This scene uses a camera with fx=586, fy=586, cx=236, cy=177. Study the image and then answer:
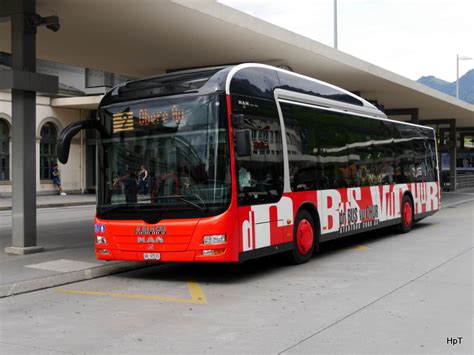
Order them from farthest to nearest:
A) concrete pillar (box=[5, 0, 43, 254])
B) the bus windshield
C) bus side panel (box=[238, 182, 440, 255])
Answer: concrete pillar (box=[5, 0, 43, 254]) → bus side panel (box=[238, 182, 440, 255]) → the bus windshield

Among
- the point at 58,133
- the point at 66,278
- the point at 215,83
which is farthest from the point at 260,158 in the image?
the point at 58,133

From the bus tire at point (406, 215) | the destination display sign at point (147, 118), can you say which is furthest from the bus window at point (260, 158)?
the bus tire at point (406, 215)

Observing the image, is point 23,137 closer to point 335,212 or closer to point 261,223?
point 261,223

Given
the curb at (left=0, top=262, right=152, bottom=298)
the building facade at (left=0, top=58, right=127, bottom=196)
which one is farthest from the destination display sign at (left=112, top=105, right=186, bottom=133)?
the building facade at (left=0, top=58, right=127, bottom=196)

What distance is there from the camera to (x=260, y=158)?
29.6 feet

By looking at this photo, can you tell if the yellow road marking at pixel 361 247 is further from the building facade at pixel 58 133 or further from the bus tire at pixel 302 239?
the building facade at pixel 58 133

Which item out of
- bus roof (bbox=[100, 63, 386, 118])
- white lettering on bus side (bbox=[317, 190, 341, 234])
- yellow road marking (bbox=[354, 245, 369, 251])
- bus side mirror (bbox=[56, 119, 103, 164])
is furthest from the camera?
yellow road marking (bbox=[354, 245, 369, 251])

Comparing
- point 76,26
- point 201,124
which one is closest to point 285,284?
point 201,124

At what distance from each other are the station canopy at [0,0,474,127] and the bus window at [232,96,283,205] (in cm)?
364

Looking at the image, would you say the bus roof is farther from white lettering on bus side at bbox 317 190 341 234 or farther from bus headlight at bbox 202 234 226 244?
bus headlight at bbox 202 234 226 244

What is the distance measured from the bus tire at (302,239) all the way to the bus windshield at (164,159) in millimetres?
2143

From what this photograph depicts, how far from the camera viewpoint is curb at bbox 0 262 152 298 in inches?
322

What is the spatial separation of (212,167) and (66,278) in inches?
115

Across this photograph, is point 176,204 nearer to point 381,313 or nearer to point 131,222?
point 131,222
